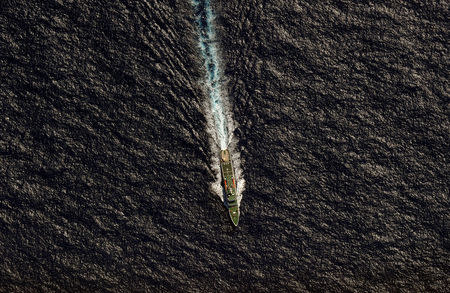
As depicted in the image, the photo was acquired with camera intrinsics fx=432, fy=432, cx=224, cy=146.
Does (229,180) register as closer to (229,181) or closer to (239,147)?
(229,181)

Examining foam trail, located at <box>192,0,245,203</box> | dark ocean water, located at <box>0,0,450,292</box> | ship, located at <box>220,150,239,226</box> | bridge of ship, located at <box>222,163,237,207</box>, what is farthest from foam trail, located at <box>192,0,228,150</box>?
bridge of ship, located at <box>222,163,237,207</box>

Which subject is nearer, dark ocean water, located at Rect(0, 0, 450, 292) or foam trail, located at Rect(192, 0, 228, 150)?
dark ocean water, located at Rect(0, 0, 450, 292)

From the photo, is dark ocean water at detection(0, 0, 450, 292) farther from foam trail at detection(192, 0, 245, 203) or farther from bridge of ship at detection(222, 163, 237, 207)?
bridge of ship at detection(222, 163, 237, 207)

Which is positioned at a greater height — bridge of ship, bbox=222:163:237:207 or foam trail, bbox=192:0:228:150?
foam trail, bbox=192:0:228:150

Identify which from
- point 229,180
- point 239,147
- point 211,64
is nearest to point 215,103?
point 211,64

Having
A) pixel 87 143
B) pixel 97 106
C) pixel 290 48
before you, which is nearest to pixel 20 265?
pixel 87 143

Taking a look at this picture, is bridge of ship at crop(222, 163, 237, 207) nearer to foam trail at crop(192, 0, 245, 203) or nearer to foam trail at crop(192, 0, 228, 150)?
foam trail at crop(192, 0, 245, 203)
